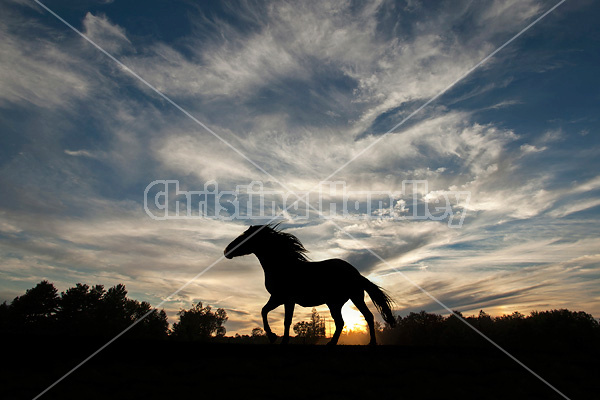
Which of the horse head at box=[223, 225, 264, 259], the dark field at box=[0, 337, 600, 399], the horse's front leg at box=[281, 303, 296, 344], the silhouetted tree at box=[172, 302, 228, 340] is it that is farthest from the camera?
the silhouetted tree at box=[172, 302, 228, 340]

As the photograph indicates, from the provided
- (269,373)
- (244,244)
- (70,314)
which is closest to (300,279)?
(244,244)

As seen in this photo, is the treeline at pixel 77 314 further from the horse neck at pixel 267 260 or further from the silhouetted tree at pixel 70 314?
the horse neck at pixel 267 260

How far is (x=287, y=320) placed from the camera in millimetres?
6297

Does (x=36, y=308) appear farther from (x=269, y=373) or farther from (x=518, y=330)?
(x=518, y=330)

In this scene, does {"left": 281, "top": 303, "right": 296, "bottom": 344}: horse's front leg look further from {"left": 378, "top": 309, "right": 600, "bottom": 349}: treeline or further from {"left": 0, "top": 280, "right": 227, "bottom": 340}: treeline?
{"left": 0, "top": 280, "right": 227, "bottom": 340}: treeline

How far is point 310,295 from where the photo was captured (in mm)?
6809

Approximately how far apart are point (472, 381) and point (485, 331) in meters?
79.7

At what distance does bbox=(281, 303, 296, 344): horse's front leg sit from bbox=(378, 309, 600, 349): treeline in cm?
2971

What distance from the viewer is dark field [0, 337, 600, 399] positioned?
245cm

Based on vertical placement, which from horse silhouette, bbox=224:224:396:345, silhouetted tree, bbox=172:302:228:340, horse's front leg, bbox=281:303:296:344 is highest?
horse silhouette, bbox=224:224:396:345

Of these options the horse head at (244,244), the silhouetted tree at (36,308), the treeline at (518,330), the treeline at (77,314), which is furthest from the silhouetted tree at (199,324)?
the horse head at (244,244)

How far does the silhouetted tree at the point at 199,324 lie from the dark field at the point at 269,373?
9817cm

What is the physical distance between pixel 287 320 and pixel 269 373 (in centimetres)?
369

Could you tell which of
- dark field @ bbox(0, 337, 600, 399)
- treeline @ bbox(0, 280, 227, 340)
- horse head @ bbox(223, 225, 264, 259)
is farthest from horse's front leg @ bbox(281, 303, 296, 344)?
treeline @ bbox(0, 280, 227, 340)
